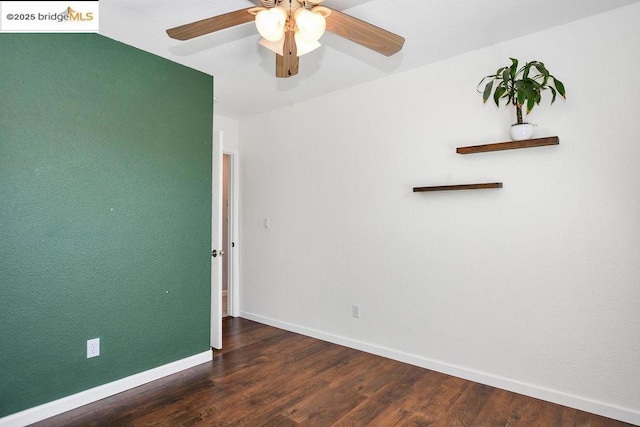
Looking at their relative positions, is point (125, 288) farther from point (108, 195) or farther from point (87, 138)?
point (87, 138)

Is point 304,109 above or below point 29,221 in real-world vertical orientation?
above

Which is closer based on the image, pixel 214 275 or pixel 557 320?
pixel 557 320

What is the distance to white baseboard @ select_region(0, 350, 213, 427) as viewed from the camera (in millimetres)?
2148

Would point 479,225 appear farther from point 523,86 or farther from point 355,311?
point 355,311

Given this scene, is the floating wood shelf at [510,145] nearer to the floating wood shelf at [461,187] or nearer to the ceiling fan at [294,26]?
the floating wood shelf at [461,187]

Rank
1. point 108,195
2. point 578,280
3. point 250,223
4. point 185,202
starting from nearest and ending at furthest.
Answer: point 578,280, point 108,195, point 185,202, point 250,223

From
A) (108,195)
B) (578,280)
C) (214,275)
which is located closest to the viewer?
(578,280)

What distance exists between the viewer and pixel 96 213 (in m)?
2.48

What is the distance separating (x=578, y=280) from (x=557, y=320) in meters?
0.30

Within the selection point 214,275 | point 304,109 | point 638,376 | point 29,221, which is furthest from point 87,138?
point 638,376

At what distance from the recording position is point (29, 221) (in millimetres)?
2201

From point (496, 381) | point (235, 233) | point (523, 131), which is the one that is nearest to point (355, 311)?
point (496, 381)

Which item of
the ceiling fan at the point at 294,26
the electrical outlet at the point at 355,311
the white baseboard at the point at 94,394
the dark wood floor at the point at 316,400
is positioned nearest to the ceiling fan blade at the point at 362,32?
the ceiling fan at the point at 294,26

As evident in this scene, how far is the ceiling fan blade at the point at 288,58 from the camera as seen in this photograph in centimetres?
185
